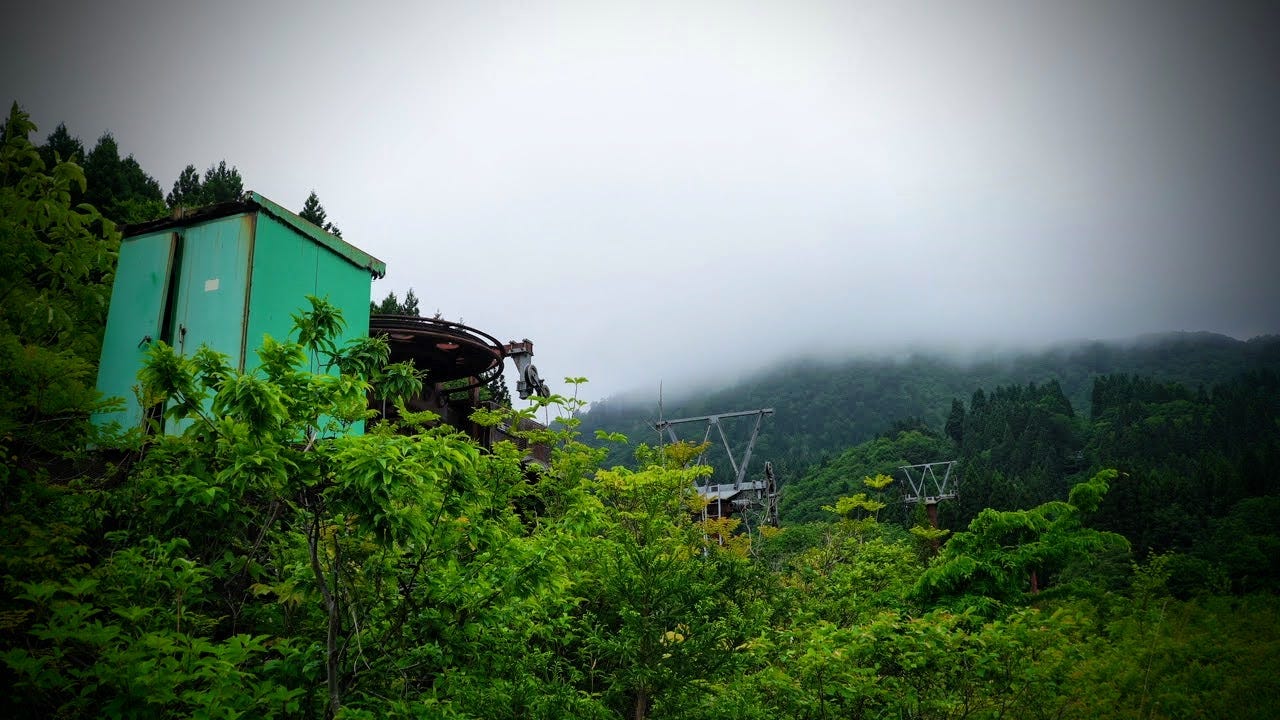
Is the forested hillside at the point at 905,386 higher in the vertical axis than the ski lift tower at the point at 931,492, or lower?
higher

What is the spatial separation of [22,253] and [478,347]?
748 centimetres

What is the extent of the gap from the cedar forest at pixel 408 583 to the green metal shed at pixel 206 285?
524mm

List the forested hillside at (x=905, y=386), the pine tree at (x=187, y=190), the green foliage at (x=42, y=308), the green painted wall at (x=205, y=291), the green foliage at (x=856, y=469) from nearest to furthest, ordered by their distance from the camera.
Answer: the green foliage at (x=42, y=308)
the green painted wall at (x=205, y=291)
the pine tree at (x=187, y=190)
the green foliage at (x=856, y=469)
the forested hillside at (x=905, y=386)

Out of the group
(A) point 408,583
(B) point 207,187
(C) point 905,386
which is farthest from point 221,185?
(C) point 905,386

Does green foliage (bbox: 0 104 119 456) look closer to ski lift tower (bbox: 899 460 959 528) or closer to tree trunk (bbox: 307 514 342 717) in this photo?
tree trunk (bbox: 307 514 342 717)

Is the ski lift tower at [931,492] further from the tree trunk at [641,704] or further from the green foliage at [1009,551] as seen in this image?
the tree trunk at [641,704]

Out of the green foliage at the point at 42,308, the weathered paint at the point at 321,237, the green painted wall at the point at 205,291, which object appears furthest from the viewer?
the weathered paint at the point at 321,237

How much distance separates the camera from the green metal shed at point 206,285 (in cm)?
795

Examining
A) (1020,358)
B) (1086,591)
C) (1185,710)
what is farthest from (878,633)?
(1020,358)

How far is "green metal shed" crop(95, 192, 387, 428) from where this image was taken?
26.1 ft

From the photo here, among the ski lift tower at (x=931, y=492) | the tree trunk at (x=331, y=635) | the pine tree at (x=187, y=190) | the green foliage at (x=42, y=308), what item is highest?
the pine tree at (x=187, y=190)

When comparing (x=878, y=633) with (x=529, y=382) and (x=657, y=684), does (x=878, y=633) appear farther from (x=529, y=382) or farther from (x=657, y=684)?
(x=529, y=382)

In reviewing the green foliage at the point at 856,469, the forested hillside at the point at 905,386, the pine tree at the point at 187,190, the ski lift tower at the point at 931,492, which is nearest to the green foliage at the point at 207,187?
the pine tree at the point at 187,190

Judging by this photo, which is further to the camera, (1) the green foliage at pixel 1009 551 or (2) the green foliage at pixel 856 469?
(2) the green foliage at pixel 856 469
